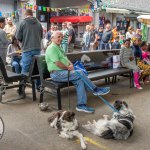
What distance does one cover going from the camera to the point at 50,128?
434 centimetres

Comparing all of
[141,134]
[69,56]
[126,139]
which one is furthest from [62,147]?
[69,56]

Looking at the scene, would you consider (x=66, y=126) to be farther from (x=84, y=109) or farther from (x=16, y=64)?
(x=16, y=64)

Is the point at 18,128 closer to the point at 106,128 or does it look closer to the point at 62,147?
the point at 62,147

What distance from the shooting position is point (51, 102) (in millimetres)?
5727

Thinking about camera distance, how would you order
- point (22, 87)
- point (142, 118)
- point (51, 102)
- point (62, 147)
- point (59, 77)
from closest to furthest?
point (62, 147), point (142, 118), point (59, 77), point (51, 102), point (22, 87)

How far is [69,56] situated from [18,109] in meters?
1.89

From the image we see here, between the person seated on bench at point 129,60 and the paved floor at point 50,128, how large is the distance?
728 millimetres

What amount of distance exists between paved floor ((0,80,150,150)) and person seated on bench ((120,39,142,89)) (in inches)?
28.7

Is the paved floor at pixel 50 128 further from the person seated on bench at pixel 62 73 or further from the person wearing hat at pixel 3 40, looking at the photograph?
A: the person wearing hat at pixel 3 40

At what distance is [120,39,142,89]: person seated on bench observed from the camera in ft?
23.5

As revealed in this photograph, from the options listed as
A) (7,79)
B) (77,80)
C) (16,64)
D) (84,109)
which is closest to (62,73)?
(77,80)

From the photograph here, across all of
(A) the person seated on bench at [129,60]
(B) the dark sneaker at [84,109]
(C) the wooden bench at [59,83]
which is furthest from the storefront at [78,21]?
(B) the dark sneaker at [84,109]

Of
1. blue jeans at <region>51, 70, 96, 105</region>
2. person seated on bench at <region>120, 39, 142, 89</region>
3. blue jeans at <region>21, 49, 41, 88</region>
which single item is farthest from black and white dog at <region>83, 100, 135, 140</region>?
person seated on bench at <region>120, 39, 142, 89</region>

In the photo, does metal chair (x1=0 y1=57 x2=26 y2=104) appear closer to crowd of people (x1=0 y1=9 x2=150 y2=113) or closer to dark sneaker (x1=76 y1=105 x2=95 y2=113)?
crowd of people (x1=0 y1=9 x2=150 y2=113)
